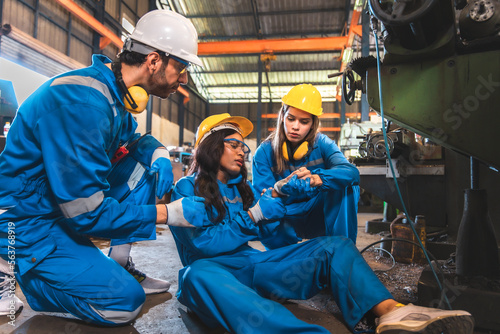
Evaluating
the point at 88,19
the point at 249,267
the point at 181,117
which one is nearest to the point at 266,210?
the point at 249,267

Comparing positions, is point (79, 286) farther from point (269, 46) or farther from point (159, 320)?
point (269, 46)

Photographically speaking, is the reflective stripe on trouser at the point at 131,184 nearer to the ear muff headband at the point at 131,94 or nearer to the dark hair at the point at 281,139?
the ear muff headband at the point at 131,94

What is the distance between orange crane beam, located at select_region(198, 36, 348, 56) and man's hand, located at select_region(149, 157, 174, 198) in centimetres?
807

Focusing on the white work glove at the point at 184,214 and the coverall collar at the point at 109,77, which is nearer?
the white work glove at the point at 184,214

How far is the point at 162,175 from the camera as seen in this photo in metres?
1.53

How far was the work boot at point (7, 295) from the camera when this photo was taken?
4.47ft

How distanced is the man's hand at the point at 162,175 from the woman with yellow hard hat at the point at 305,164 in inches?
24.5

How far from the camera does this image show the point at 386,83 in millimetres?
1407

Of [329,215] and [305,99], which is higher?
[305,99]

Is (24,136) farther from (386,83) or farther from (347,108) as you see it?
(347,108)

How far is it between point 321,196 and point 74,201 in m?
1.30

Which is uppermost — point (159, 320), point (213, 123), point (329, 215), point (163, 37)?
point (163, 37)

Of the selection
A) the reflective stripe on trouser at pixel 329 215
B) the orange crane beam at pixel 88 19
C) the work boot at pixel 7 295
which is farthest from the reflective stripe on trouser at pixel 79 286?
the orange crane beam at pixel 88 19

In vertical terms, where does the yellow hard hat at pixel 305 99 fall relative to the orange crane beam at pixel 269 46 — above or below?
below
